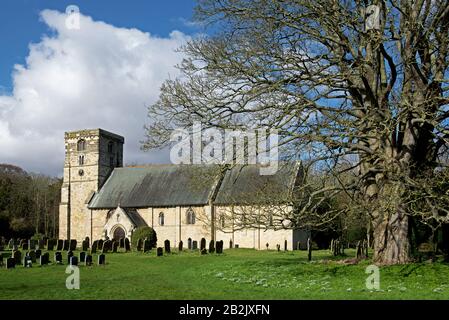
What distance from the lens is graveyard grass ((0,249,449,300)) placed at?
1172 cm

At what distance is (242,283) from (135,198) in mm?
33766

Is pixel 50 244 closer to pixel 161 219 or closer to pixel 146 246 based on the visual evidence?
pixel 146 246

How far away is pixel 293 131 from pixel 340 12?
349 cm

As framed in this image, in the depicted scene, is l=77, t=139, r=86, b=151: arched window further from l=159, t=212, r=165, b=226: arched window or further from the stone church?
l=159, t=212, r=165, b=226: arched window

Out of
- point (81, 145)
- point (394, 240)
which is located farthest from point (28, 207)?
point (394, 240)

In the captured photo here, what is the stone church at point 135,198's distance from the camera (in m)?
41.7

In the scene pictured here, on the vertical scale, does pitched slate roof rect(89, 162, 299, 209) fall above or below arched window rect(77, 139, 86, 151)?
below

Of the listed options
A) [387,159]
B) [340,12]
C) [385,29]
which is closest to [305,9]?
[340,12]

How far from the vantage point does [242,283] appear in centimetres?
1399

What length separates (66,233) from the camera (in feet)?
164

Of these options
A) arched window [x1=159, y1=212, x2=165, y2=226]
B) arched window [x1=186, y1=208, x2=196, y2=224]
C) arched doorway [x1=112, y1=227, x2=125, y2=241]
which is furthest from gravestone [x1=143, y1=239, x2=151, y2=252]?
arched window [x1=159, y1=212, x2=165, y2=226]

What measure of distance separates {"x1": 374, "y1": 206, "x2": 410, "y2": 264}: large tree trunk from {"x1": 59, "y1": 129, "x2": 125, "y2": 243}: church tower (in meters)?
36.8

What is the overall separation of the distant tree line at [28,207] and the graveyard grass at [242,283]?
1517 inches
